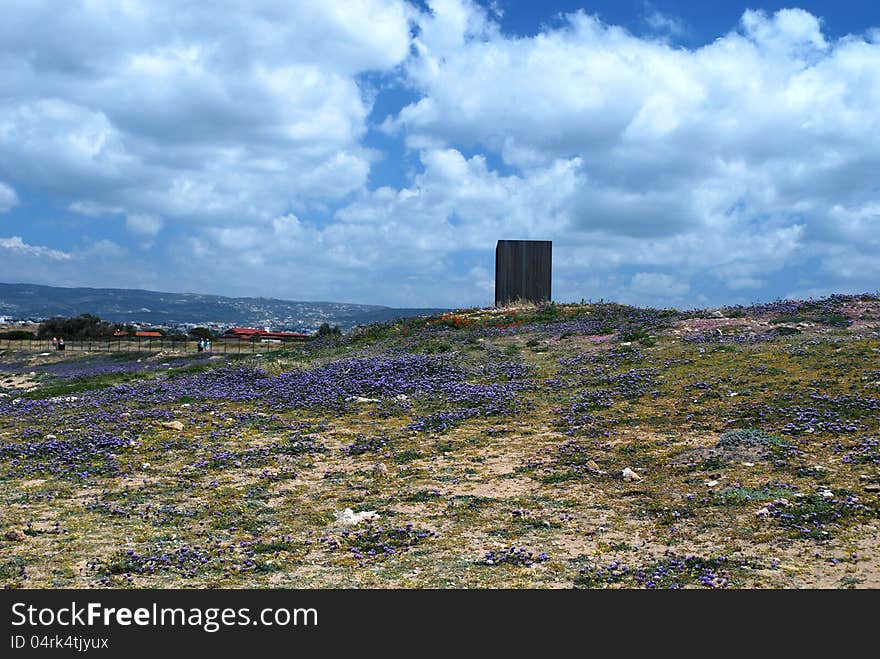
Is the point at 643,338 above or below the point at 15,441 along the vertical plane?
above

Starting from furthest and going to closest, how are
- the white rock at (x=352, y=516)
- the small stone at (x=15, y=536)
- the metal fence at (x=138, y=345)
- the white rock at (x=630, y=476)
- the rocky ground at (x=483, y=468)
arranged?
the metal fence at (x=138, y=345) < the white rock at (x=630, y=476) < the white rock at (x=352, y=516) < the small stone at (x=15, y=536) < the rocky ground at (x=483, y=468)

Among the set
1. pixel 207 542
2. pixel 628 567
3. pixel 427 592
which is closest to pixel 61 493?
pixel 207 542

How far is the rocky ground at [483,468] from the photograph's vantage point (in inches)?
320

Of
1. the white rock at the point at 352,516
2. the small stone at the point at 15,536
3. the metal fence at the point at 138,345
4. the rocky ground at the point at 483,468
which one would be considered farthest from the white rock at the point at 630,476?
the metal fence at the point at 138,345

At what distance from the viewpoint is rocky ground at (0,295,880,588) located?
26.7ft

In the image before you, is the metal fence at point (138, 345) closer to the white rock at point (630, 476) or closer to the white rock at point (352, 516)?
the white rock at point (352, 516)

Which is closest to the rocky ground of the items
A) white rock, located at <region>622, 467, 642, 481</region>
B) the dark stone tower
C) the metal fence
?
white rock, located at <region>622, 467, 642, 481</region>

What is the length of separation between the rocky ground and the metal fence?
29202 millimetres

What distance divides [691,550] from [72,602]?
6443mm

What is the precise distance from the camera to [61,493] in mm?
12047

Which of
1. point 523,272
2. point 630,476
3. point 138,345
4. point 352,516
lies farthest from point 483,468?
point 138,345

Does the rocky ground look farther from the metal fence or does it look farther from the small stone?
the metal fence

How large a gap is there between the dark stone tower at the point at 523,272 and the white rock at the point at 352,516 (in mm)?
24465

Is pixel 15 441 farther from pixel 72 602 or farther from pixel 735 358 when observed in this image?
pixel 735 358
